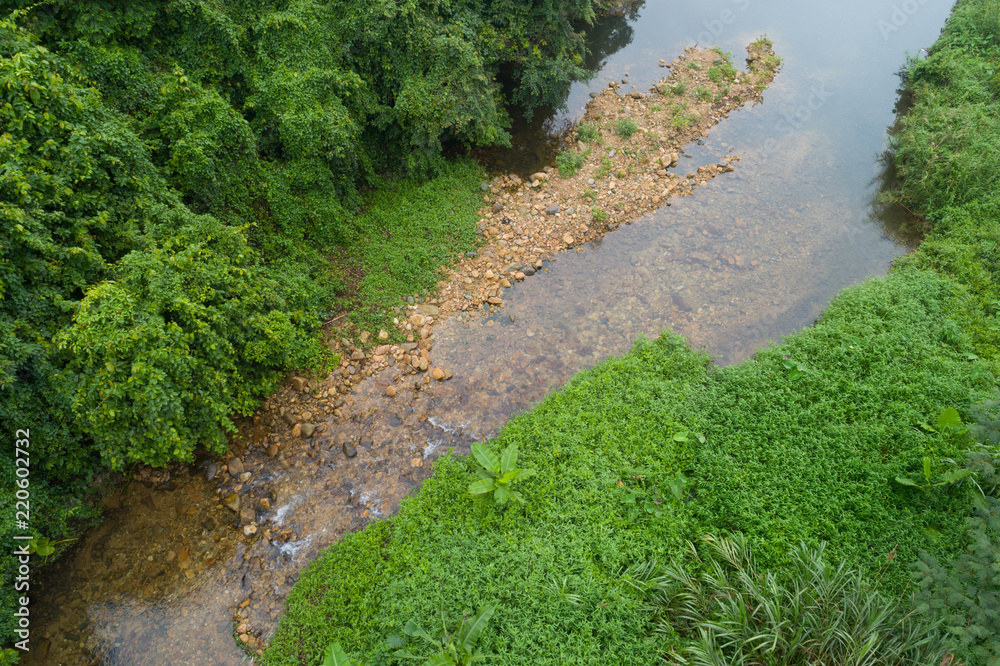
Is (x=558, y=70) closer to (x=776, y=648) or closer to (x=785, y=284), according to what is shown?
(x=785, y=284)

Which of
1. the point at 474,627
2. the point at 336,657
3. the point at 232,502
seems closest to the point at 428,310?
the point at 232,502

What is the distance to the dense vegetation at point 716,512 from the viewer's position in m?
6.55

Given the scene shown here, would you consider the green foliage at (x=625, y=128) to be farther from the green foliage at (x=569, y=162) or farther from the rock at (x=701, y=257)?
the rock at (x=701, y=257)

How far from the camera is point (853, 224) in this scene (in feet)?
45.5

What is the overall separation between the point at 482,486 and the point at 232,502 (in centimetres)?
446

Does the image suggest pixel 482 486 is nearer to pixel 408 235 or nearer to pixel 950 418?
pixel 408 235

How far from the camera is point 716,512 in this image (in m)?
7.89

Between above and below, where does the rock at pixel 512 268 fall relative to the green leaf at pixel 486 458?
above

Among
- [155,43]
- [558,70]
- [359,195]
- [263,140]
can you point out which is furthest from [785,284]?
[155,43]

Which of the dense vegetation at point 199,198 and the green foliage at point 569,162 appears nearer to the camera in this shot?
the dense vegetation at point 199,198

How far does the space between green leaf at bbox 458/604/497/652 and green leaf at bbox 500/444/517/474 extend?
203cm

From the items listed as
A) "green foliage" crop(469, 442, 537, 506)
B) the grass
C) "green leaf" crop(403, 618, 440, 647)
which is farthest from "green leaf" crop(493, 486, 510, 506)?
the grass

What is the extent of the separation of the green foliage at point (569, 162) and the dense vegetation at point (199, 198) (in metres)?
2.64

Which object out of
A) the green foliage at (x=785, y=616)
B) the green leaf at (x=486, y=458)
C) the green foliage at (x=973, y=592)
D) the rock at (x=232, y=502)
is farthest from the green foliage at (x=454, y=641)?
the green foliage at (x=973, y=592)
